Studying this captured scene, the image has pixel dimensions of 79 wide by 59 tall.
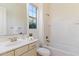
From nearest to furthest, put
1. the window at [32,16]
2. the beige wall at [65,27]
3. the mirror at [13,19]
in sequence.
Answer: the mirror at [13,19]
the window at [32,16]
the beige wall at [65,27]

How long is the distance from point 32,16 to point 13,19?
0.93 metres

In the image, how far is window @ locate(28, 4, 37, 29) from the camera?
3.37 meters

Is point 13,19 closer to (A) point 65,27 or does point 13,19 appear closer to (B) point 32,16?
(B) point 32,16

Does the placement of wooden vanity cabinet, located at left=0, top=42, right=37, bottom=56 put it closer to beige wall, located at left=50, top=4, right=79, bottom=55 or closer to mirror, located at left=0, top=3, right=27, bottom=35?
mirror, located at left=0, top=3, right=27, bottom=35

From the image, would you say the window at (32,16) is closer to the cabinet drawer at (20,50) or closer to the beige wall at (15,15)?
the beige wall at (15,15)

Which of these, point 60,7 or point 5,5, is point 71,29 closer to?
point 60,7

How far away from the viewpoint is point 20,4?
2.88m

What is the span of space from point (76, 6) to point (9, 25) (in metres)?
2.11

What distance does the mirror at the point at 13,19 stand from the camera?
2428mm

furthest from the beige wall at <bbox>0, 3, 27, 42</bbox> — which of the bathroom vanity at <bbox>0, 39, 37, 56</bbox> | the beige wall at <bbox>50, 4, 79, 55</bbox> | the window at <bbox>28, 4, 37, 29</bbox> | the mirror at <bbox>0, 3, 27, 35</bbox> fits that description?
the beige wall at <bbox>50, 4, 79, 55</bbox>

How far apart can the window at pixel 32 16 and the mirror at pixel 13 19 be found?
29 centimetres

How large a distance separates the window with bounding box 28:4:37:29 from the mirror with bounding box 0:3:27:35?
291 mm

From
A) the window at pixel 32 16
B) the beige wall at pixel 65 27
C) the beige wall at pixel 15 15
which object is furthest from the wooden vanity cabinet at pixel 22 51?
the beige wall at pixel 65 27

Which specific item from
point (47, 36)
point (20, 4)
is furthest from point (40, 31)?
point (20, 4)
